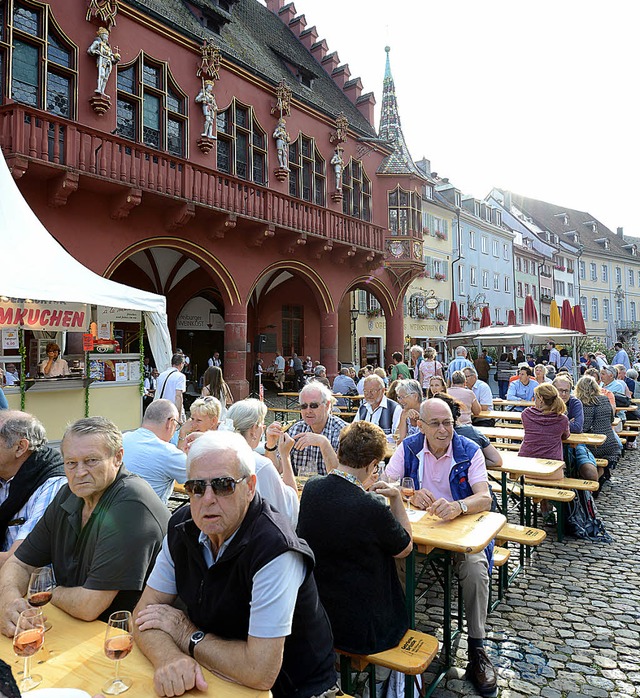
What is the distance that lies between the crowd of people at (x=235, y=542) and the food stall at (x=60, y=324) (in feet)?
12.6

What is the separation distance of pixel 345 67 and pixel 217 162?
1148 centimetres

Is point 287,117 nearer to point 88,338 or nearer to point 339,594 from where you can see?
point 88,338

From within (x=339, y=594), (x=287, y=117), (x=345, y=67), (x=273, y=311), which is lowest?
(x=339, y=594)

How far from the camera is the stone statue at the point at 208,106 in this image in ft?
45.0

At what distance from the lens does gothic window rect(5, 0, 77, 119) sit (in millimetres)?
10356

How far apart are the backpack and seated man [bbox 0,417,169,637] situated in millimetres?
4975

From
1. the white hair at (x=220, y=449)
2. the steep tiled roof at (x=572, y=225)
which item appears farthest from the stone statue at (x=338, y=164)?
the steep tiled roof at (x=572, y=225)

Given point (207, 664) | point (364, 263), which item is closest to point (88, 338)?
point (207, 664)

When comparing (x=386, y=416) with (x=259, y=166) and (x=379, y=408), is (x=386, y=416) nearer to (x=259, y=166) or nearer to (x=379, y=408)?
(x=379, y=408)

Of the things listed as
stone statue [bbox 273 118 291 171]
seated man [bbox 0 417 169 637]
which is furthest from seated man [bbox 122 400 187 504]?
stone statue [bbox 273 118 291 171]

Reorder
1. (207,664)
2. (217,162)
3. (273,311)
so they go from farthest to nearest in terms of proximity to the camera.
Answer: (273,311) < (217,162) < (207,664)

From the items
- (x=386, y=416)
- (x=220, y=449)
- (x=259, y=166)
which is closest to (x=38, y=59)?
(x=259, y=166)

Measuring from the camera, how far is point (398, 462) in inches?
165

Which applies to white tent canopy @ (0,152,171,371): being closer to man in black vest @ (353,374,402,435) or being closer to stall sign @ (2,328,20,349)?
stall sign @ (2,328,20,349)
